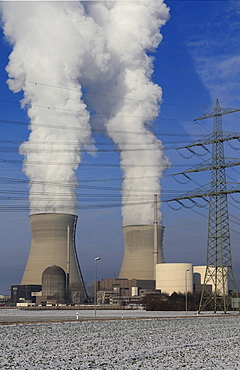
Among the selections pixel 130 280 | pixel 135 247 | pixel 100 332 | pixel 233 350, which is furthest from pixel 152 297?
pixel 233 350

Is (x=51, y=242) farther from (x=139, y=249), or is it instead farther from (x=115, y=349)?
(x=115, y=349)

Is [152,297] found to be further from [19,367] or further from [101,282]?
[19,367]

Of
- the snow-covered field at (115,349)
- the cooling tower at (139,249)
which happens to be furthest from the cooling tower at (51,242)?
the snow-covered field at (115,349)

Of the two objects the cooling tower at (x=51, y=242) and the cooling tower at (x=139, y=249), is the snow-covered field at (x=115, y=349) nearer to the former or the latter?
the cooling tower at (x=51, y=242)

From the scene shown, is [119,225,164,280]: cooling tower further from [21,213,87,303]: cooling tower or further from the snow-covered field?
the snow-covered field

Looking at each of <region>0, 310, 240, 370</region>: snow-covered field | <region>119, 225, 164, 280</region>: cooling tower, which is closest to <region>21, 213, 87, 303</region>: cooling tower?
<region>119, 225, 164, 280</region>: cooling tower

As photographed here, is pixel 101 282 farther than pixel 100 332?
Yes
